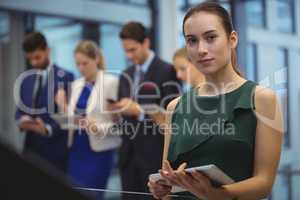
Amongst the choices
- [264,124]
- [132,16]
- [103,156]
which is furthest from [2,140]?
[132,16]

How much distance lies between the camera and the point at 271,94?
0.87 m

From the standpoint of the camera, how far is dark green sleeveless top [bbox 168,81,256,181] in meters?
0.88

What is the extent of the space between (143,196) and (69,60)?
2503mm

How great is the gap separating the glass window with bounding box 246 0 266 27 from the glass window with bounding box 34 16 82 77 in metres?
1.30

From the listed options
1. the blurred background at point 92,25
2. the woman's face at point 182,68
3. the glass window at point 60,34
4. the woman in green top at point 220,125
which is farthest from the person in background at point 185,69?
the glass window at point 60,34

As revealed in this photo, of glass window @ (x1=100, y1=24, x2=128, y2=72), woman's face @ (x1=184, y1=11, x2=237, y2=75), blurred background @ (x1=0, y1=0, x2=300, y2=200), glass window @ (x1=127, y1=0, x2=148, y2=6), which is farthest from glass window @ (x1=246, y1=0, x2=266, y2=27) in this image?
woman's face @ (x1=184, y1=11, x2=237, y2=75)

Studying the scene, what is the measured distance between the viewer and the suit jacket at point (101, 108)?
202 centimetres

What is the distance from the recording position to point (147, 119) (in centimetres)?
178

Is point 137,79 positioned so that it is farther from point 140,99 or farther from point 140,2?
point 140,2

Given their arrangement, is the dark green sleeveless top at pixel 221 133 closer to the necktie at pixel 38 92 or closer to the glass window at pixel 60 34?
the necktie at pixel 38 92

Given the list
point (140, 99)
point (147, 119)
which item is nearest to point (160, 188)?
point (147, 119)

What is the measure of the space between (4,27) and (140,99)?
1.96 m

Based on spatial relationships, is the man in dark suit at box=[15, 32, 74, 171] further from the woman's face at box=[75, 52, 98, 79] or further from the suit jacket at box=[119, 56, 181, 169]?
the suit jacket at box=[119, 56, 181, 169]

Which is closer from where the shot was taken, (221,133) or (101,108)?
(221,133)
